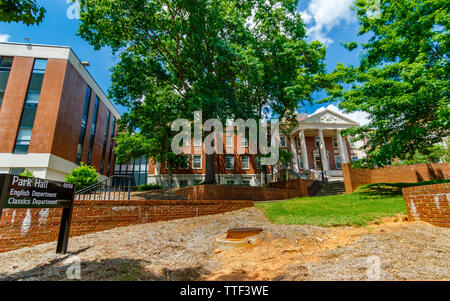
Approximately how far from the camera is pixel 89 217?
21.8ft

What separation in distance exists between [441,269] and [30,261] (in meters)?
6.88

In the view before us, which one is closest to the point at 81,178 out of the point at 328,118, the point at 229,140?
the point at 229,140

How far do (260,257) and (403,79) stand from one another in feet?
35.2

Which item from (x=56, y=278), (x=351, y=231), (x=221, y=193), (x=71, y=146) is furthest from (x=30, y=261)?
(x=71, y=146)

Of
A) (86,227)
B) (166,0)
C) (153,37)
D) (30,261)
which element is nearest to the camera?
(30,261)

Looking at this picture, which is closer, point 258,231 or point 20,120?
point 258,231

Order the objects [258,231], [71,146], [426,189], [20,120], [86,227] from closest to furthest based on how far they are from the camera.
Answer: [426,189]
[258,231]
[86,227]
[20,120]
[71,146]

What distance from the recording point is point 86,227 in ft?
21.4

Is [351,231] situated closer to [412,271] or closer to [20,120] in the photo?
[412,271]

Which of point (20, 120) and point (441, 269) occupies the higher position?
point (20, 120)

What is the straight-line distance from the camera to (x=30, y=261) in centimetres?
423

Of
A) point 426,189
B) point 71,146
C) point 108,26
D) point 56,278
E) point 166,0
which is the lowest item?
point 56,278

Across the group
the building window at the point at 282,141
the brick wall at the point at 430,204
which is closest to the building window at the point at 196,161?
the building window at the point at 282,141

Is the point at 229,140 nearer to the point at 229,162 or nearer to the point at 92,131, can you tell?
the point at 229,162
